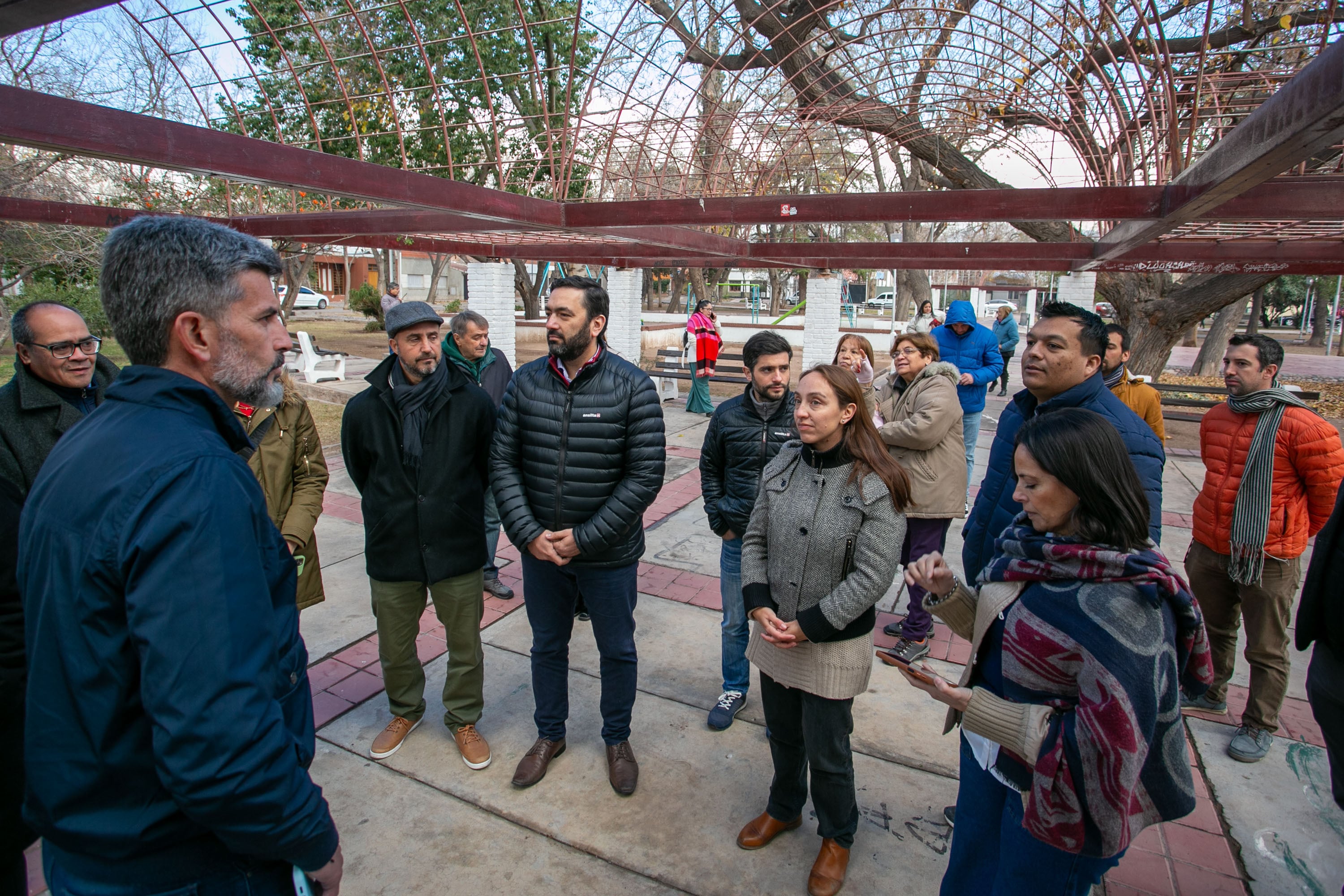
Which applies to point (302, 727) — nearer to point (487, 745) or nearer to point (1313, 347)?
point (487, 745)

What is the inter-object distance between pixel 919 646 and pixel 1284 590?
156 centimetres

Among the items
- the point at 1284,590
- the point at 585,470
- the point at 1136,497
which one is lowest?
the point at 1284,590

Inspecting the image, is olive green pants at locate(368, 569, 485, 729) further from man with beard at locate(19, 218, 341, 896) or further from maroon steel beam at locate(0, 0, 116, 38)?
maroon steel beam at locate(0, 0, 116, 38)

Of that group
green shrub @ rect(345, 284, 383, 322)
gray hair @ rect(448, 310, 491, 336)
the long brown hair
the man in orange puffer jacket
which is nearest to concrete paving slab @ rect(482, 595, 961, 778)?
the man in orange puffer jacket

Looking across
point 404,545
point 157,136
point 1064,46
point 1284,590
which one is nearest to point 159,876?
point 404,545

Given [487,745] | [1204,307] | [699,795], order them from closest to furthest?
[699,795] → [487,745] → [1204,307]

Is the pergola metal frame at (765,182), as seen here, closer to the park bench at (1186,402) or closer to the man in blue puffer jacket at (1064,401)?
the man in blue puffer jacket at (1064,401)

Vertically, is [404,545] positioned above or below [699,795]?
above

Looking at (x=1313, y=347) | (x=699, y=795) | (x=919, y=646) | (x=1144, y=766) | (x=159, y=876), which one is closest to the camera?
(x=159, y=876)

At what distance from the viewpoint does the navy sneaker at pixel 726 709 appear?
3.22 m

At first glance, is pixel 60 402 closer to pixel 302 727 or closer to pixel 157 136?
pixel 157 136

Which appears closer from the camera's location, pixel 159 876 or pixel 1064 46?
pixel 159 876

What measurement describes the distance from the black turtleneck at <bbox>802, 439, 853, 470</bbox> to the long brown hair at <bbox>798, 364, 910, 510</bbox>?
0.03 feet

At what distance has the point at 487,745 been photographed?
3.04 metres
